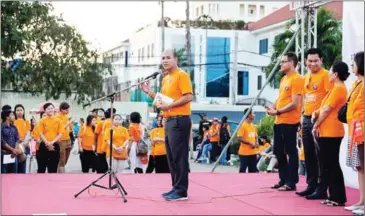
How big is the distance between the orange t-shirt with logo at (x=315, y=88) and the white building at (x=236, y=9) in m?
50.2

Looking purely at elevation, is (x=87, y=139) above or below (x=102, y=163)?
above

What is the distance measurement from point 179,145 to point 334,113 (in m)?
1.60

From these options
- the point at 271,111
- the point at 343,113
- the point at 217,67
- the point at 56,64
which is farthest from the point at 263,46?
the point at 343,113

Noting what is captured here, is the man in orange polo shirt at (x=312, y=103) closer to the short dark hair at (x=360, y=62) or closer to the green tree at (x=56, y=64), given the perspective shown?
the short dark hair at (x=360, y=62)

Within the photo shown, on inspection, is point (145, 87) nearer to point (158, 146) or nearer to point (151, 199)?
point (151, 199)

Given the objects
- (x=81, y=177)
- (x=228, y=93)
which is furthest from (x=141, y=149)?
(x=228, y=93)

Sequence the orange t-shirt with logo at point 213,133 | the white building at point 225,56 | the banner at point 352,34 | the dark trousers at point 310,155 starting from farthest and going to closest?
the white building at point 225,56 < the orange t-shirt with logo at point 213,133 < the banner at point 352,34 < the dark trousers at point 310,155

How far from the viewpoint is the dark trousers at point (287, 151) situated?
6.62 m

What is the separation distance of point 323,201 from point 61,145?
17.0 ft

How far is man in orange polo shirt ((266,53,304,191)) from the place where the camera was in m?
6.52

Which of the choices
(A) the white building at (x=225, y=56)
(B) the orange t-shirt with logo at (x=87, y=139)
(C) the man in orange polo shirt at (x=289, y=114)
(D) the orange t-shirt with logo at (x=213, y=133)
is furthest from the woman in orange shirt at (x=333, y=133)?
(A) the white building at (x=225, y=56)

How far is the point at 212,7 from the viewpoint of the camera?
57.3 meters

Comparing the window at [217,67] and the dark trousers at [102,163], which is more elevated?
the window at [217,67]

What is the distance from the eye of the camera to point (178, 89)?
5977 millimetres
